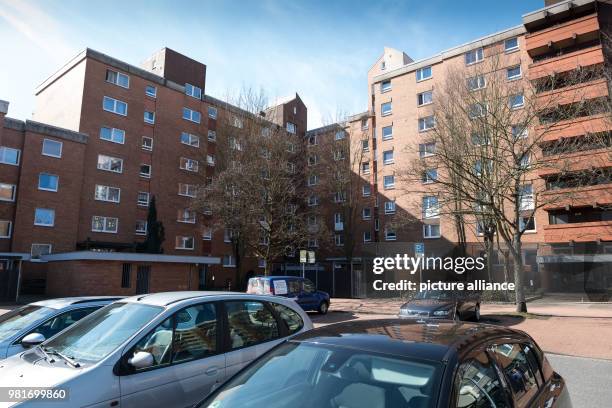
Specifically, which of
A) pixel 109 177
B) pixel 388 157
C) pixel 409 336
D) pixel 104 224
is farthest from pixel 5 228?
pixel 409 336

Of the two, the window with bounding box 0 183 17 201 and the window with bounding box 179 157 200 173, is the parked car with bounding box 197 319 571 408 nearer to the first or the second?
the window with bounding box 0 183 17 201

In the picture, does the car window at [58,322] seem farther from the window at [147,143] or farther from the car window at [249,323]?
the window at [147,143]

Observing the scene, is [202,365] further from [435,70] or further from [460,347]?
[435,70]

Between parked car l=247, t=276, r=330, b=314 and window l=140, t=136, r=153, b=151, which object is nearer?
parked car l=247, t=276, r=330, b=314

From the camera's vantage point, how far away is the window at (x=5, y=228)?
28547mm

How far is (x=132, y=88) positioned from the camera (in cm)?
3662

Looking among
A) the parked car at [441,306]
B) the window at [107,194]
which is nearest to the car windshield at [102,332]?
the parked car at [441,306]

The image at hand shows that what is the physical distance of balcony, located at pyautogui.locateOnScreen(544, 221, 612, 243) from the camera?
93.9 ft

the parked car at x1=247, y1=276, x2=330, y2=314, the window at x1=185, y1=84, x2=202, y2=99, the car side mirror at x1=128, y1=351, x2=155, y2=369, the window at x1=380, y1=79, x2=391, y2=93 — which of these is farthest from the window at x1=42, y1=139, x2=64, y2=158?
the car side mirror at x1=128, y1=351, x2=155, y2=369

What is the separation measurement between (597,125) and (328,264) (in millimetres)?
25302

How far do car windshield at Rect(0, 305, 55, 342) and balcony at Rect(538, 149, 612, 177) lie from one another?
19482 millimetres

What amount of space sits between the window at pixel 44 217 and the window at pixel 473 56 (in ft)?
114

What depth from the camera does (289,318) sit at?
541cm

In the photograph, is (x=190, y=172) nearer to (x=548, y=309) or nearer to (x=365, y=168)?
(x=365, y=168)
